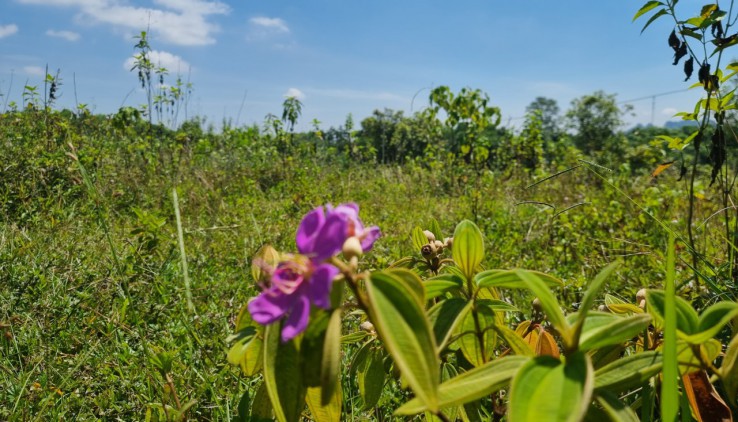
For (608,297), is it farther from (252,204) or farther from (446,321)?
(252,204)

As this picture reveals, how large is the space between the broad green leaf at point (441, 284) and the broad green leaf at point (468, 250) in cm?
3

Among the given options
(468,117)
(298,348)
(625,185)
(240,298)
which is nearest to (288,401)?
(298,348)

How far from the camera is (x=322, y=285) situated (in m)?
0.42

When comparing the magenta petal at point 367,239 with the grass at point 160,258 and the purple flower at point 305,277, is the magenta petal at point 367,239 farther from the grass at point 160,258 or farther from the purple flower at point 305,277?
the grass at point 160,258

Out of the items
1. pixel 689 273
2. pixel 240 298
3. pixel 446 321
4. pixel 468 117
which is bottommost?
pixel 240 298

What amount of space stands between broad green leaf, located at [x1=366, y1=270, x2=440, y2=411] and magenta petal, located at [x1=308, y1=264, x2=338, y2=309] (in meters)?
0.03

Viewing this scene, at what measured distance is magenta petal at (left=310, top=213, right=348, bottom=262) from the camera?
44cm

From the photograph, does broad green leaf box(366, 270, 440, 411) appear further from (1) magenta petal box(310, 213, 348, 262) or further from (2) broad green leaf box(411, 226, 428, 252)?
(2) broad green leaf box(411, 226, 428, 252)

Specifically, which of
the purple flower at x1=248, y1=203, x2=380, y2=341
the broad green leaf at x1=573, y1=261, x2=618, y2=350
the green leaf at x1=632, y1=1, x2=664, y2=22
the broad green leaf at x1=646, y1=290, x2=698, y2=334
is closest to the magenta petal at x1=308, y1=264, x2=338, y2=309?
the purple flower at x1=248, y1=203, x2=380, y2=341

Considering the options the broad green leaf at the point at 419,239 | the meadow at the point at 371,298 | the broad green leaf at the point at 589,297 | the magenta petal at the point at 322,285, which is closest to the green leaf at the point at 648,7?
the meadow at the point at 371,298

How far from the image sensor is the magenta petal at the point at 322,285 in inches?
16.5

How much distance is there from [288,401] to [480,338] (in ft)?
0.92

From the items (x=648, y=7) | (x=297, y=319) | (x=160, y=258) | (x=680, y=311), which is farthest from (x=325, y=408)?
(x=160, y=258)

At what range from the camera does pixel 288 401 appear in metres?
0.50
